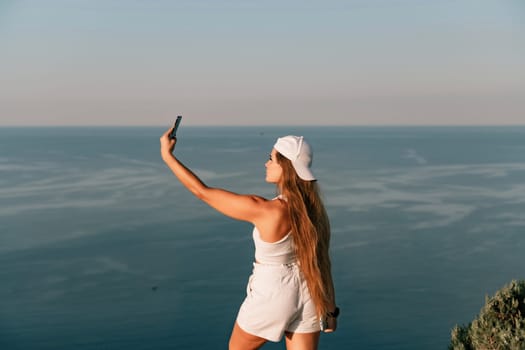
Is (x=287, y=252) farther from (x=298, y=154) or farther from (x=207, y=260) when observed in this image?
(x=207, y=260)

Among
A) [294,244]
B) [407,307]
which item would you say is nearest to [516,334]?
[294,244]

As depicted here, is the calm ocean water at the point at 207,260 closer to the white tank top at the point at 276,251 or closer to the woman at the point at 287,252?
the woman at the point at 287,252

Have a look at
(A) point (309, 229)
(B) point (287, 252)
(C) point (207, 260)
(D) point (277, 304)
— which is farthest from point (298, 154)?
(C) point (207, 260)

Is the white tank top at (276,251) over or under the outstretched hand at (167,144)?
under

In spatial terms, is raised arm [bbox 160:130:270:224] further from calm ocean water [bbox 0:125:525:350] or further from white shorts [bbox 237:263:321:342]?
calm ocean water [bbox 0:125:525:350]

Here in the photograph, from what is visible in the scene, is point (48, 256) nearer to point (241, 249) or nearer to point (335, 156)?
point (241, 249)

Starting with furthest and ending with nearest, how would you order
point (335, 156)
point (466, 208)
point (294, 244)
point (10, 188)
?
point (335, 156), point (10, 188), point (466, 208), point (294, 244)

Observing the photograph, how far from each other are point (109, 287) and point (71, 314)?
9.30 ft

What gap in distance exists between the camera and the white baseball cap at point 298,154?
2979 mm

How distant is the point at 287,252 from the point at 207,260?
98.3 ft

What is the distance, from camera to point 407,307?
2823 centimetres

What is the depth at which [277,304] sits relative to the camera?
3033mm

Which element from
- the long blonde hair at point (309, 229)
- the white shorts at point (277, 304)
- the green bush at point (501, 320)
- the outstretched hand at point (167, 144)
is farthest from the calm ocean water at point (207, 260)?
the outstretched hand at point (167, 144)

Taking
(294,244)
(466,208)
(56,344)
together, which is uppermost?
(466,208)
